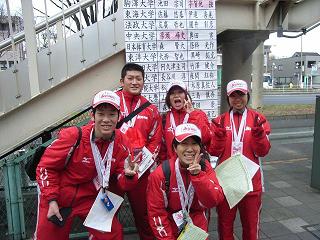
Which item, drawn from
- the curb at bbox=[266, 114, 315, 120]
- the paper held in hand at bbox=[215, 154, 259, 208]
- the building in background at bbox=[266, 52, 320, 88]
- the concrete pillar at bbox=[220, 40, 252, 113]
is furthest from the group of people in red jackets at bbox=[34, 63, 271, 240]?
the building in background at bbox=[266, 52, 320, 88]

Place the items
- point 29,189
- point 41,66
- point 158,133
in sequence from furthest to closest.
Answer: point 29,189, point 41,66, point 158,133

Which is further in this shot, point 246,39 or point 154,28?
point 246,39

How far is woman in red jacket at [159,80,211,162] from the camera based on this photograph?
3264 millimetres

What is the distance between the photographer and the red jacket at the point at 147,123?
3.28m

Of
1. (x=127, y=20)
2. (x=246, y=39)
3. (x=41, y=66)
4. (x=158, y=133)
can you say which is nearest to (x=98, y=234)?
(x=158, y=133)

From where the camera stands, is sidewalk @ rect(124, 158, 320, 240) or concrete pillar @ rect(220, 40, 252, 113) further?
concrete pillar @ rect(220, 40, 252, 113)

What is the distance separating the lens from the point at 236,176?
3070 millimetres

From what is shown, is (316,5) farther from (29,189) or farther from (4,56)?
(29,189)

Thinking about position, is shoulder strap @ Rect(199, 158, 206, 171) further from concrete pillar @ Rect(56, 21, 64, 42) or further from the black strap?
concrete pillar @ Rect(56, 21, 64, 42)

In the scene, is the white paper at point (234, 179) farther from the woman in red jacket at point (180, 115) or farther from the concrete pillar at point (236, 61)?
the concrete pillar at point (236, 61)

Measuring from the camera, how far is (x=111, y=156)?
2707mm

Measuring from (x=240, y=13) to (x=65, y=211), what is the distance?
147 inches

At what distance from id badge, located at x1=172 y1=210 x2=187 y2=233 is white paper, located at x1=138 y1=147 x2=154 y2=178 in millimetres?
656

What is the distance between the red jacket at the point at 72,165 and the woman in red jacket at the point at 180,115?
2.23 feet
